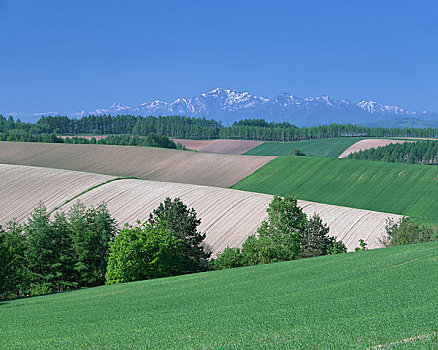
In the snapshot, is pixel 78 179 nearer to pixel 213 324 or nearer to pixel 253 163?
pixel 253 163

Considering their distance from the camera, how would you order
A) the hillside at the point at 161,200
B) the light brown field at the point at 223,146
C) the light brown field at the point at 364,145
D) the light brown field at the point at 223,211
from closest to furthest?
the light brown field at the point at 223,211
the hillside at the point at 161,200
the light brown field at the point at 364,145
the light brown field at the point at 223,146

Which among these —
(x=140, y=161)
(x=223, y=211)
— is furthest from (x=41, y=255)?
(x=140, y=161)

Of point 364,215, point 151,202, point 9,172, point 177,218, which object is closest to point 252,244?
point 177,218

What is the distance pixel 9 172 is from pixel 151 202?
105ft

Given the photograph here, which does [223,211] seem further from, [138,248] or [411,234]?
[411,234]

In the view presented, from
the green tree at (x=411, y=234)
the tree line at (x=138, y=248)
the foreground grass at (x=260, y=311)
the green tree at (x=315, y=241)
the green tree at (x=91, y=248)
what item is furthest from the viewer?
the green tree at (x=315, y=241)

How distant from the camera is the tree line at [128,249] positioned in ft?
139

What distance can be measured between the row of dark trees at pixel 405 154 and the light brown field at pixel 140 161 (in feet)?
160

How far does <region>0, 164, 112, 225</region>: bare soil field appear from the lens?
68.3m

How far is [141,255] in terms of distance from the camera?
143 ft

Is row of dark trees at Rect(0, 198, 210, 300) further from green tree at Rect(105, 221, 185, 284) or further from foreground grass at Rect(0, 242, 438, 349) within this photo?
foreground grass at Rect(0, 242, 438, 349)

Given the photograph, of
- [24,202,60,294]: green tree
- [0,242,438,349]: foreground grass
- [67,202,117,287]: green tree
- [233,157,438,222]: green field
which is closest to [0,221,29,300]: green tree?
[24,202,60,294]: green tree

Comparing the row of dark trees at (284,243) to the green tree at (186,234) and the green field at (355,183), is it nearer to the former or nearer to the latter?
the green tree at (186,234)

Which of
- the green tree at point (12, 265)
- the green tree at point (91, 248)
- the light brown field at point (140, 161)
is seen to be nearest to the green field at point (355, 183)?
the light brown field at point (140, 161)
